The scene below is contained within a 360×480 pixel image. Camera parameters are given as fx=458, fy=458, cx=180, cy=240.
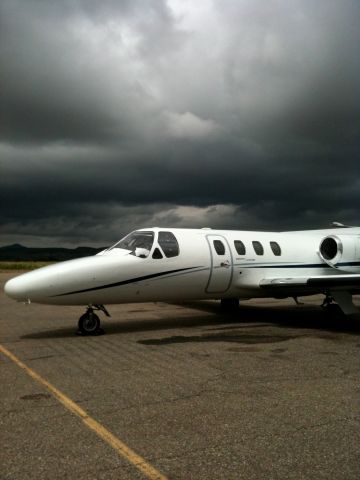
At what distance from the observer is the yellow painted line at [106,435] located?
3.73m

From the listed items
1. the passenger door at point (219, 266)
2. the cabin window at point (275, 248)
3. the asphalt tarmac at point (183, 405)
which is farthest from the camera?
the cabin window at point (275, 248)

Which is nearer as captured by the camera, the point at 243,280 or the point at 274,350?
the point at 274,350

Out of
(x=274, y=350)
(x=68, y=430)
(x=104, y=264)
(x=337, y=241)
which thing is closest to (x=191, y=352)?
(x=274, y=350)

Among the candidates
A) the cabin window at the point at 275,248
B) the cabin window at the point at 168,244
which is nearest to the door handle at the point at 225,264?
the cabin window at the point at 168,244

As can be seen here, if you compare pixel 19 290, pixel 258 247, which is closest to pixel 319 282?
pixel 258 247

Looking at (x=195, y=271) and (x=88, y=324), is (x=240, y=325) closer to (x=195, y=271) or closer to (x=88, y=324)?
(x=195, y=271)

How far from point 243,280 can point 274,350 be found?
4.12 meters

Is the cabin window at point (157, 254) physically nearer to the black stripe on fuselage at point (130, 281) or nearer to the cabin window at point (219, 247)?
the black stripe on fuselage at point (130, 281)

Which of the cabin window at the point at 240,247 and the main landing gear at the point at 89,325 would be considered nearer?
the main landing gear at the point at 89,325

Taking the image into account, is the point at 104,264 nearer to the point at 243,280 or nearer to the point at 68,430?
the point at 243,280

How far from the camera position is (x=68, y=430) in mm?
4602

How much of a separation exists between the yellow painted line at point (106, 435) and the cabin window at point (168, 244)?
5264 mm

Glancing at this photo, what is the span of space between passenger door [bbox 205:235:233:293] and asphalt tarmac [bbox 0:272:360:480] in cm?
179

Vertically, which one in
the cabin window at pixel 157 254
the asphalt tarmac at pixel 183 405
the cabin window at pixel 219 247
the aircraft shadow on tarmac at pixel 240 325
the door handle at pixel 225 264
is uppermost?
the cabin window at pixel 219 247
